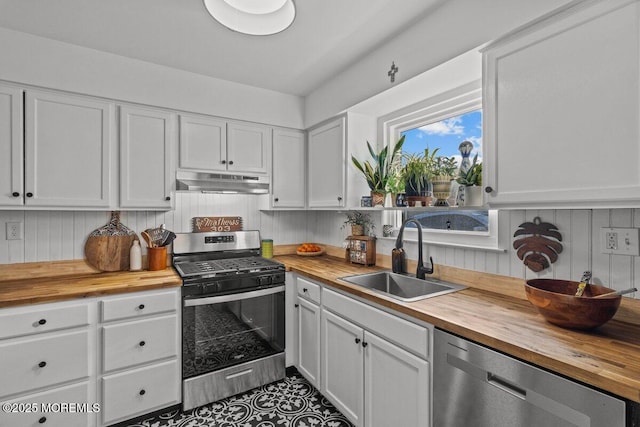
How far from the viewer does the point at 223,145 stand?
2682mm

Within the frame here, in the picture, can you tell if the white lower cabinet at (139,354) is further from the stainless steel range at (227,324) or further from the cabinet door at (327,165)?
the cabinet door at (327,165)

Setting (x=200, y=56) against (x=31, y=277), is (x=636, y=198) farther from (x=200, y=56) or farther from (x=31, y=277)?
(x=31, y=277)

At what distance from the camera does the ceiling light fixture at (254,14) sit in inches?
66.6

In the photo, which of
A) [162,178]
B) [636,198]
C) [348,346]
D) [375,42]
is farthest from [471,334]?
[162,178]

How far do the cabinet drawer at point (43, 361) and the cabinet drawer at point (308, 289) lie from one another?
1.35 m

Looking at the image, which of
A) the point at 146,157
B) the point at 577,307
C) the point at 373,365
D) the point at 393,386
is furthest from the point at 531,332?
the point at 146,157

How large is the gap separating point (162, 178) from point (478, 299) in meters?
2.24

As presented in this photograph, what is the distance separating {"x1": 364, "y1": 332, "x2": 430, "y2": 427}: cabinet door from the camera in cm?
146

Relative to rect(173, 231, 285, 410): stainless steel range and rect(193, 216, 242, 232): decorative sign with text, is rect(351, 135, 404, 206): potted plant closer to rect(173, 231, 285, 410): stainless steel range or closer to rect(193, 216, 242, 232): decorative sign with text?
rect(173, 231, 285, 410): stainless steel range

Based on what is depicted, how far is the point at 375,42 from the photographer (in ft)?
6.82

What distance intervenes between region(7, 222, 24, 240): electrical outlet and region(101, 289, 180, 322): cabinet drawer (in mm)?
875

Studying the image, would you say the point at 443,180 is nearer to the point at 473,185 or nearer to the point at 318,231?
the point at 473,185

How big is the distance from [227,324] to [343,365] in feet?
2.84

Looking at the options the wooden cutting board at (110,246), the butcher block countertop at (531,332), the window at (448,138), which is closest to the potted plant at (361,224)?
the window at (448,138)
